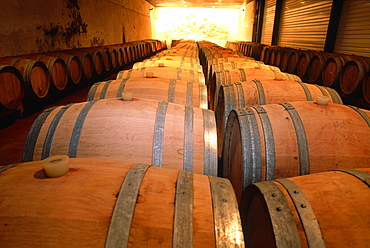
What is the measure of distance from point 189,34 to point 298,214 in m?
31.2

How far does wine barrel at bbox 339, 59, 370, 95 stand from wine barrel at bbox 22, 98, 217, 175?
450 centimetres

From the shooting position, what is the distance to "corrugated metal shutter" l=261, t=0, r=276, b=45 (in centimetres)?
1556

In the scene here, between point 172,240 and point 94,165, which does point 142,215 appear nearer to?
point 172,240

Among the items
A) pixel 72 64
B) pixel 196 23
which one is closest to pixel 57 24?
pixel 72 64

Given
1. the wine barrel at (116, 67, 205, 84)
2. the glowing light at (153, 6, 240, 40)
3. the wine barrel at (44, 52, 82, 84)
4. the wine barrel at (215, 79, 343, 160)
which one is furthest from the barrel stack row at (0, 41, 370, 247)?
the glowing light at (153, 6, 240, 40)

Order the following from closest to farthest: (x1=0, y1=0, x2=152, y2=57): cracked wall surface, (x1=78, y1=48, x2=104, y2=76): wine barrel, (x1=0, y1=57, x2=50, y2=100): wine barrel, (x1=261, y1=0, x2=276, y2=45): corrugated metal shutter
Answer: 1. (x1=0, y1=57, x2=50, y2=100): wine barrel
2. (x1=0, y1=0, x2=152, y2=57): cracked wall surface
3. (x1=78, y1=48, x2=104, y2=76): wine barrel
4. (x1=261, y1=0, x2=276, y2=45): corrugated metal shutter

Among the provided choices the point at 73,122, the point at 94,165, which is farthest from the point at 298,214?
the point at 73,122

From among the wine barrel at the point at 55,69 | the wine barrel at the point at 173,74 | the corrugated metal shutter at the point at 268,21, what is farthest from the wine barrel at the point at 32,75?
the corrugated metal shutter at the point at 268,21

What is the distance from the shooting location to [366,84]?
4.63 meters

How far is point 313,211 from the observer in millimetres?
1039

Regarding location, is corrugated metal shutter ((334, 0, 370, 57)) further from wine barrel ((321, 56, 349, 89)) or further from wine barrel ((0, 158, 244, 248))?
wine barrel ((0, 158, 244, 248))

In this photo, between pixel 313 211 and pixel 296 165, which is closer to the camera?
pixel 313 211

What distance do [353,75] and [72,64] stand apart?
6661mm

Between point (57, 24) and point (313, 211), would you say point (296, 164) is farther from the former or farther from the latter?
point (57, 24)
